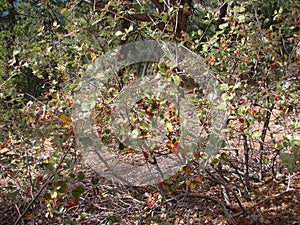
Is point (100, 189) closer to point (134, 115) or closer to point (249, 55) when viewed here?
point (134, 115)

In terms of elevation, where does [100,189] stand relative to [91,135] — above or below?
below

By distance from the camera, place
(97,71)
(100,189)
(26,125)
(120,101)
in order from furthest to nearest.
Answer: (100,189) → (26,125) → (97,71) → (120,101)

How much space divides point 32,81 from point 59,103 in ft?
17.8

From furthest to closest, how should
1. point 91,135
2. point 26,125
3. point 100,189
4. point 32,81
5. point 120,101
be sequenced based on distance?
point 32,81
point 100,189
point 26,125
point 120,101
point 91,135

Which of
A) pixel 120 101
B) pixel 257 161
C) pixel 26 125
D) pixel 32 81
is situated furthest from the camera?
pixel 32 81

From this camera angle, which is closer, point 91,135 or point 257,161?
point 91,135

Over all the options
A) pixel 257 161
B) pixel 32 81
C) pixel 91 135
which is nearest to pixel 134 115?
pixel 91 135

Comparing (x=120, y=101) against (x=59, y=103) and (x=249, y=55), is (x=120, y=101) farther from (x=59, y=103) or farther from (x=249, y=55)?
(x=249, y=55)

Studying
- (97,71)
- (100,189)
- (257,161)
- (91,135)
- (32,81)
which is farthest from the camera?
(32,81)

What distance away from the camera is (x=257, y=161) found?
8.81 feet

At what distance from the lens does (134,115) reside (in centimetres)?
184

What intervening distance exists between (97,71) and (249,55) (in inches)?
37.3

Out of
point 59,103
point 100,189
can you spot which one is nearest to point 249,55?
point 59,103

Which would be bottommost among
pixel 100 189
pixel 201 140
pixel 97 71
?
pixel 100 189
